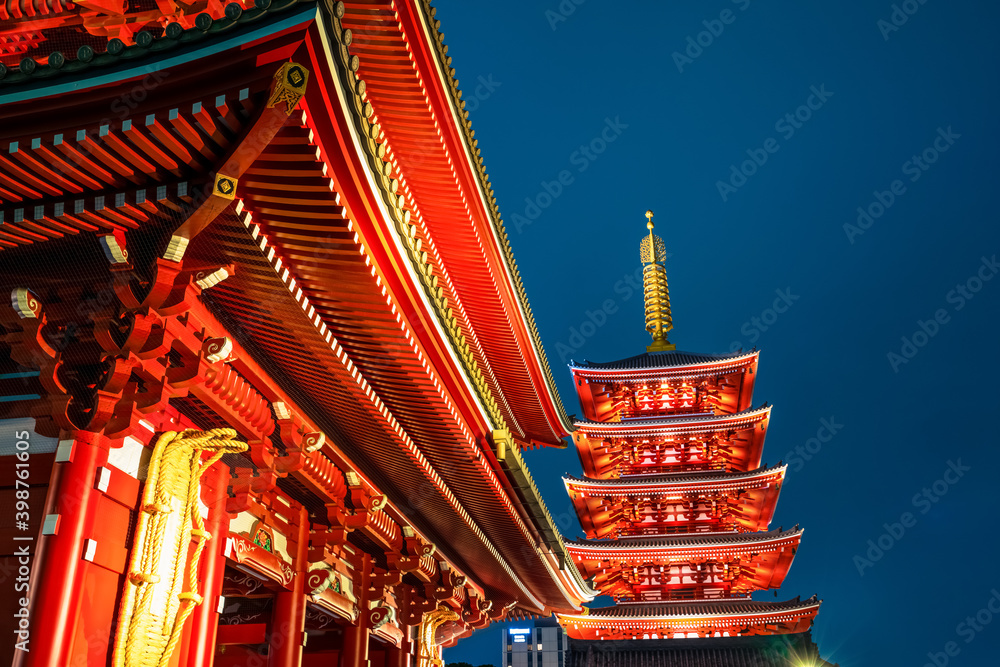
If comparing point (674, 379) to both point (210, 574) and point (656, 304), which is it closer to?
point (656, 304)

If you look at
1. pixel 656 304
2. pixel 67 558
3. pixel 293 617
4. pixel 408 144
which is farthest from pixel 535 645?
pixel 67 558

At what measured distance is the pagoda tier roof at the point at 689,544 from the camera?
25.6 meters

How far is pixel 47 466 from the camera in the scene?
6.35 meters

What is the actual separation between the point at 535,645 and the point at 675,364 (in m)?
67.9

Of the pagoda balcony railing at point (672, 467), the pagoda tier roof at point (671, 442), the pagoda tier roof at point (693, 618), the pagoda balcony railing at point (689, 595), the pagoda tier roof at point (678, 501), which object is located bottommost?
→ the pagoda tier roof at point (693, 618)

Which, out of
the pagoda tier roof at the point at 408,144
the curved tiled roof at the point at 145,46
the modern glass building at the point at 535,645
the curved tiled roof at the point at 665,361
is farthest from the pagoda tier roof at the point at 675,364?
the modern glass building at the point at 535,645

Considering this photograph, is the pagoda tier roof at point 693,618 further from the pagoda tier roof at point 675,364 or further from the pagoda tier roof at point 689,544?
the pagoda tier roof at point 675,364

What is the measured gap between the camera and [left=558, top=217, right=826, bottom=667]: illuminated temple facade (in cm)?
2486

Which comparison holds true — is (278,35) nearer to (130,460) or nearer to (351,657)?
(130,460)

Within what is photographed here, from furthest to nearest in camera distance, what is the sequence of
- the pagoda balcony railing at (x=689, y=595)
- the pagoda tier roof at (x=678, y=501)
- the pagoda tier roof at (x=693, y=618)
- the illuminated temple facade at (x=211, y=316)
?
1. the pagoda tier roof at (x=678, y=501)
2. the pagoda balcony railing at (x=689, y=595)
3. the pagoda tier roof at (x=693, y=618)
4. the illuminated temple facade at (x=211, y=316)

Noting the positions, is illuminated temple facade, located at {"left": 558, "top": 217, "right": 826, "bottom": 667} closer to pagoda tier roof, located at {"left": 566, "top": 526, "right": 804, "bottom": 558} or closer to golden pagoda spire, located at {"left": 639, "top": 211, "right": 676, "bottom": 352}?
pagoda tier roof, located at {"left": 566, "top": 526, "right": 804, "bottom": 558}

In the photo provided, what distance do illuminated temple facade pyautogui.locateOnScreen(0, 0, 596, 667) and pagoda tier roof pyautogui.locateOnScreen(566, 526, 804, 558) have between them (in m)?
17.1

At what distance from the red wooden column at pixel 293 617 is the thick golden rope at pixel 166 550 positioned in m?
2.68

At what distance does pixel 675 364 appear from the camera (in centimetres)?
2992
